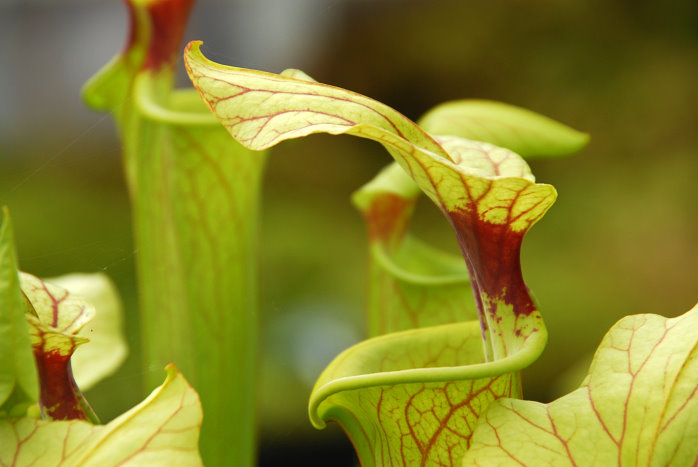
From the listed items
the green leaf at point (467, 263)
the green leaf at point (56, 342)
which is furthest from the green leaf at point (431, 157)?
the green leaf at point (56, 342)

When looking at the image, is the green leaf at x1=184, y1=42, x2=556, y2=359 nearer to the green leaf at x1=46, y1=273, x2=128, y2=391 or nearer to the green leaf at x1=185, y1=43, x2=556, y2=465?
the green leaf at x1=185, y1=43, x2=556, y2=465

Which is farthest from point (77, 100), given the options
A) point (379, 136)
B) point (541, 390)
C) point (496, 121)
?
point (379, 136)

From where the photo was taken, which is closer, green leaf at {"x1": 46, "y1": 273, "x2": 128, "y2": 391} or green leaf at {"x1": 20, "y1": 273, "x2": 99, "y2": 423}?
Answer: green leaf at {"x1": 20, "y1": 273, "x2": 99, "y2": 423}

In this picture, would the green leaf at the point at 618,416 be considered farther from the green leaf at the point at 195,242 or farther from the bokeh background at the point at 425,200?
the bokeh background at the point at 425,200

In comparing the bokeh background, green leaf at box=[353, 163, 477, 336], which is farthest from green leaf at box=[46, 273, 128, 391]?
the bokeh background

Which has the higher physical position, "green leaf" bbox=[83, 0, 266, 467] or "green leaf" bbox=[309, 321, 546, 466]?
"green leaf" bbox=[309, 321, 546, 466]
